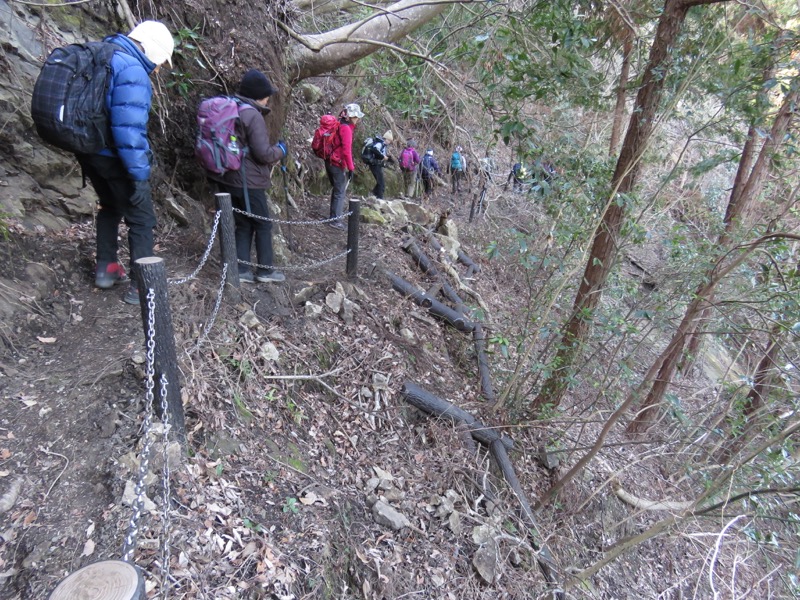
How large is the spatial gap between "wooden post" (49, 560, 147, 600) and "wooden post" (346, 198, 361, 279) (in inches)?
163

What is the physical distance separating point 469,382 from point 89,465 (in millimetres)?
4272

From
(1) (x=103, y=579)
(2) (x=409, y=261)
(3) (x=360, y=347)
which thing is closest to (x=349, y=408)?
(3) (x=360, y=347)

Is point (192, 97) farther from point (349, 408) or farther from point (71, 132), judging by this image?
point (349, 408)

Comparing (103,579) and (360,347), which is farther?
(360,347)

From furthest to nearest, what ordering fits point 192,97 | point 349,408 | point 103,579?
point 192,97 < point 349,408 < point 103,579

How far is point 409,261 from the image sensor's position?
288 inches

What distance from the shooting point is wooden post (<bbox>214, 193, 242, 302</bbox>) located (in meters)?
3.58

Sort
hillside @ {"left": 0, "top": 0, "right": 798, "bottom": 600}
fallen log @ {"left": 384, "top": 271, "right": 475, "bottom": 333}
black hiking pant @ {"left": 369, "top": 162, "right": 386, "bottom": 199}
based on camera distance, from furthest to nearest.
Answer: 1. black hiking pant @ {"left": 369, "top": 162, "right": 386, "bottom": 199}
2. fallen log @ {"left": 384, "top": 271, "right": 475, "bottom": 333}
3. hillside @ {"left": 0, "top": 0, "right": 798, "bottom": 600}

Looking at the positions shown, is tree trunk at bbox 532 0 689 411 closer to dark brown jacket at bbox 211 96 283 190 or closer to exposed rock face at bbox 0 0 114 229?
dark brown jacket at bbox 211 96 283 190

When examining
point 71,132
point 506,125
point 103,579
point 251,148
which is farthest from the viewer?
point 251,148

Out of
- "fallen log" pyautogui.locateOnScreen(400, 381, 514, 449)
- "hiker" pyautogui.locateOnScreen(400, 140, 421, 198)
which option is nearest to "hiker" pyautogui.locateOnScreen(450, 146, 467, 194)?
"hiker" pyautogui.locateOnScreen(400, 140, 421, 198)

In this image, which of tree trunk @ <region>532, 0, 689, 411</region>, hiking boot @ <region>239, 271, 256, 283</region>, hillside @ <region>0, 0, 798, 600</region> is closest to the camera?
hillside @ <region>0, 0, 798, 600</region>

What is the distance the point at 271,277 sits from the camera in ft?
14.8

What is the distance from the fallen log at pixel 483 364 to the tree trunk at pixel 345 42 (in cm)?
401
